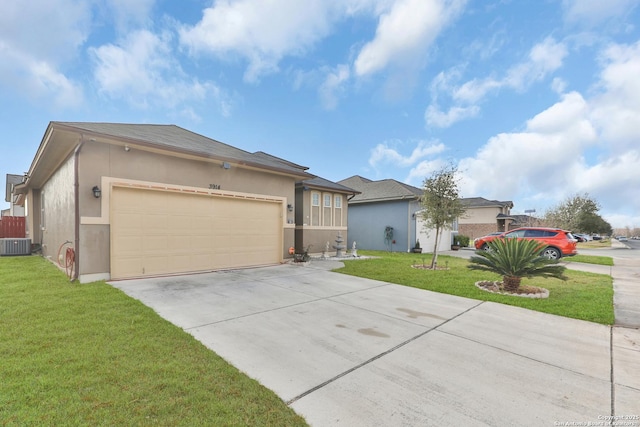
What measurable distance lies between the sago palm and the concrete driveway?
4.77ft

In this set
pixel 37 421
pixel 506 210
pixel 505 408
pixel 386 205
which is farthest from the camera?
pixel 506 210

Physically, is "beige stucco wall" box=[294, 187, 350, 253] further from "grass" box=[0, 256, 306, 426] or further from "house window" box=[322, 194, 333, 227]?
"grass" box=[0, 256, 306, 426]

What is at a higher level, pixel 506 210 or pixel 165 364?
pixel 506 210

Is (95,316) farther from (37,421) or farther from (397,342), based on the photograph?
(397,342)

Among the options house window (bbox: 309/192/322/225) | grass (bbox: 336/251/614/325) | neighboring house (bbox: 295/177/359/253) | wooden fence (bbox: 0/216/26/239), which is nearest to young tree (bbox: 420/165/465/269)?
grass (bbox: 336/251/614/325)

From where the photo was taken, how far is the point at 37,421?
1.95m

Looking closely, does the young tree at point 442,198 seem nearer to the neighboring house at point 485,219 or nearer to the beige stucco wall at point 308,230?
the beige stucco wall at point 308,230

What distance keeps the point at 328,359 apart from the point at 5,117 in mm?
22287

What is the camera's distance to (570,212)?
103ft

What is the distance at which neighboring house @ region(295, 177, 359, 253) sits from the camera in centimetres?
1230

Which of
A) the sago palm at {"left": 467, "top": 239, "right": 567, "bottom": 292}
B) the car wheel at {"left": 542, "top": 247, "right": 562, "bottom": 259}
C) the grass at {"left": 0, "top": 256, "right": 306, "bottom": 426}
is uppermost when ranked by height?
the sago palm at {"left": 467, "top": 239, "right": 567, "bottom": 292}

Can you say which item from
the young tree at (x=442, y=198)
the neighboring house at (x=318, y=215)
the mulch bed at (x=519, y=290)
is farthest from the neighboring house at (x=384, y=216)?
the mulch bed at (x=519, y=290)

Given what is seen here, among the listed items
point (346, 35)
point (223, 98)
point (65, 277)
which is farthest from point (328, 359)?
point (223, 98)

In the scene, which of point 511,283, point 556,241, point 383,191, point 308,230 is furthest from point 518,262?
point 383,191
